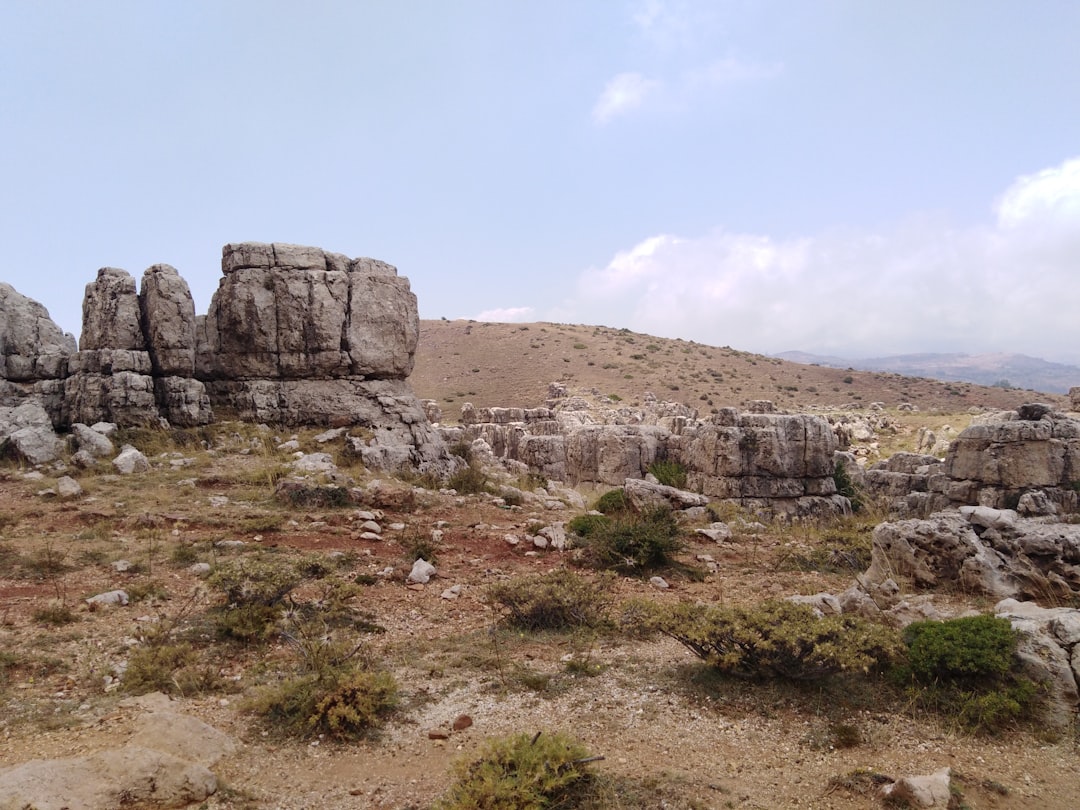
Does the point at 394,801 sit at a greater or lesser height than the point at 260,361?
lesser

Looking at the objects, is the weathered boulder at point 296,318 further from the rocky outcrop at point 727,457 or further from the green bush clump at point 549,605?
the green bush clump at point 549,605

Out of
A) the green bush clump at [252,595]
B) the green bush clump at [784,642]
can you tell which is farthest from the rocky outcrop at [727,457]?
the green bush clump at [252,595]

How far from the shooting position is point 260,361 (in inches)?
599

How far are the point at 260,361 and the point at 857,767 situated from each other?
46.3ft

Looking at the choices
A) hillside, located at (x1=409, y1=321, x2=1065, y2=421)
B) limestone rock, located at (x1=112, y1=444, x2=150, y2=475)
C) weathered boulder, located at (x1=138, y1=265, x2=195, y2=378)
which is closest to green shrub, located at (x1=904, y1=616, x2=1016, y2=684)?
limestone rock, located at (x1=112, y1=444, x2=150, y2=475)

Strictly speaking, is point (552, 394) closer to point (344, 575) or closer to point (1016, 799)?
point (344, 575)

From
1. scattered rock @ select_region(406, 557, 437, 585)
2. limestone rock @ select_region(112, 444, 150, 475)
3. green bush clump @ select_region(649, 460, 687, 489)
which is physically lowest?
green bush clump @ select_region(649, 460, 687, 489)

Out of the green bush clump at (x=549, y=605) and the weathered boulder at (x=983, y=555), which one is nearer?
the green bush clump at (x=549, y=605)

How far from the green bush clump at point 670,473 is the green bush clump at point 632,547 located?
7623 mm

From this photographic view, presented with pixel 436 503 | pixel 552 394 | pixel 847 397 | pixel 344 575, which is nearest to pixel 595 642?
pixel 344 575

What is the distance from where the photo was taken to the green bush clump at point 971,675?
455 centimetres

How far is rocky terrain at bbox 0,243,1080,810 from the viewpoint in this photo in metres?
4.03

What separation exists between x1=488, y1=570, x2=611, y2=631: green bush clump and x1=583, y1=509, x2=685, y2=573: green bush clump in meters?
1.88

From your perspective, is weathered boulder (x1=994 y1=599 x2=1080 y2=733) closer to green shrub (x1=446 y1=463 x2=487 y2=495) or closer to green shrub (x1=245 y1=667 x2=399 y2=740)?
green shrub (x1=245 y1=667 x2=399 y2=740)
